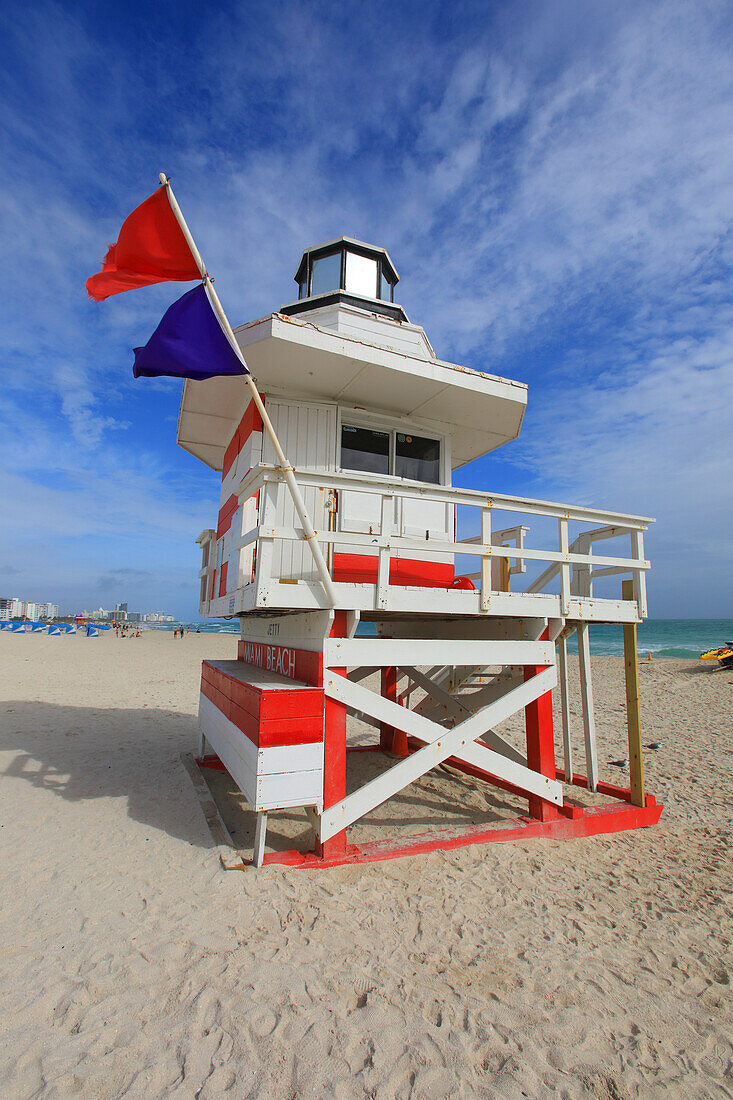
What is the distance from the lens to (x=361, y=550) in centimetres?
629

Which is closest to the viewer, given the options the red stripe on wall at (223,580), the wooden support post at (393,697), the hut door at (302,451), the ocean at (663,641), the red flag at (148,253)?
the red flag at (148,253)

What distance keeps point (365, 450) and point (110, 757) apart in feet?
20.2

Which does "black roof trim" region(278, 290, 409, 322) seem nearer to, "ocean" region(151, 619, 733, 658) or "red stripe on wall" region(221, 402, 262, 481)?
"red stripe on wall" region(221, 402, 262, 481)

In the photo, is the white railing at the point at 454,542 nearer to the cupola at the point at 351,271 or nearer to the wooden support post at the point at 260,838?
the wooden support post at the point at 260,838

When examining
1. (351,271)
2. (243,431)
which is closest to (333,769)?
(243,431)

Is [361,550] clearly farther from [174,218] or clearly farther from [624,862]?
[624,862]

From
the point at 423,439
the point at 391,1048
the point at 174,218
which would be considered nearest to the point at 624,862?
the point at 391,1048

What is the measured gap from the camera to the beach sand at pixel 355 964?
8.90 feet

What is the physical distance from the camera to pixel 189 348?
15.3ft

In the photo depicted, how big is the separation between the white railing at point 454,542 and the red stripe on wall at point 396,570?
13 cm

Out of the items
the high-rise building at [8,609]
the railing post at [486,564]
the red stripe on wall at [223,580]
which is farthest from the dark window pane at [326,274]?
the high-rise building at [8,609]

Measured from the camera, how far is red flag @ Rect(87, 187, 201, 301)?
4703 millimetres

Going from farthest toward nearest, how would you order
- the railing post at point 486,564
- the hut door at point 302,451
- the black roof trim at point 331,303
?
the black roof trim at point 331,303 → the hut door at point 302,451 → the railing post at point 486,564

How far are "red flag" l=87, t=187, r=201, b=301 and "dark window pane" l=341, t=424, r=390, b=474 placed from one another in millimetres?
2729
